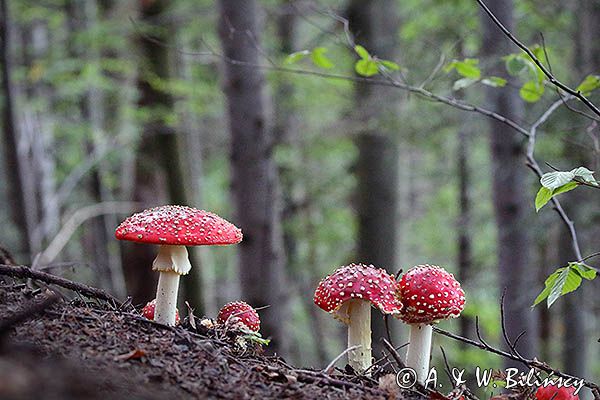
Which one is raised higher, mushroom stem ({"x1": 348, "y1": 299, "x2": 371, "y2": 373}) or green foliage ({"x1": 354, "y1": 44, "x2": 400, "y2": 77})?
green foliage ({"x1": 354, "y1": 44, "x2": 400, "y2": 77})

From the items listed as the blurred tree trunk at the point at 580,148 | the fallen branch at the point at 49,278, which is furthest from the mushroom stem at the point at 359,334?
the blurred tree trunk at the point at 580,148

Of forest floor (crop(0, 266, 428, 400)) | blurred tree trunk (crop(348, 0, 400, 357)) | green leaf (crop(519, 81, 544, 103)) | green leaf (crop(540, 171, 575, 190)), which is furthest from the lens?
blurred tree trunk (crop(348, 0, 400, 357))

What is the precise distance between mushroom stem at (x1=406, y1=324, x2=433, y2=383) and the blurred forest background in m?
1.24

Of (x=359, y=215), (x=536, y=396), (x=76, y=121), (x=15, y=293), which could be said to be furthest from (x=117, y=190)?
(x=536, y=396)

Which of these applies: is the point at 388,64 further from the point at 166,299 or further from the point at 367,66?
the point at 166,299

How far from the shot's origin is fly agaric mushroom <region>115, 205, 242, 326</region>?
1.98 meters

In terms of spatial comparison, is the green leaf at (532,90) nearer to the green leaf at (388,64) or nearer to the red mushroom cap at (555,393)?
the green leaf at (388,64)

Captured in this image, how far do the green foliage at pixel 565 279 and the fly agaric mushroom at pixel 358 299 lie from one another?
1.60 feet

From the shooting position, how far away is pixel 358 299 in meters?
2.11

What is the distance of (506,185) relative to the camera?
5.06 metres

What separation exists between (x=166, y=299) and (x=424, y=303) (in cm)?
96

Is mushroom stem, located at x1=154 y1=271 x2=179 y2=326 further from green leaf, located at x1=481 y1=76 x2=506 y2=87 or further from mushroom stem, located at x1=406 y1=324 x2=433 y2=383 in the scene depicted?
green leaf, located at x1=481 y1=76 x2=506 y2=87

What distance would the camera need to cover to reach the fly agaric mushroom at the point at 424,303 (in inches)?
80.2

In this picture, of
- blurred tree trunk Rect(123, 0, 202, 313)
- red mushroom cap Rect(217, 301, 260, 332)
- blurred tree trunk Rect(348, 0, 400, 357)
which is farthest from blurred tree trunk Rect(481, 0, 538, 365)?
blurred tree trunk Rect(123, 0, 202, 313)
